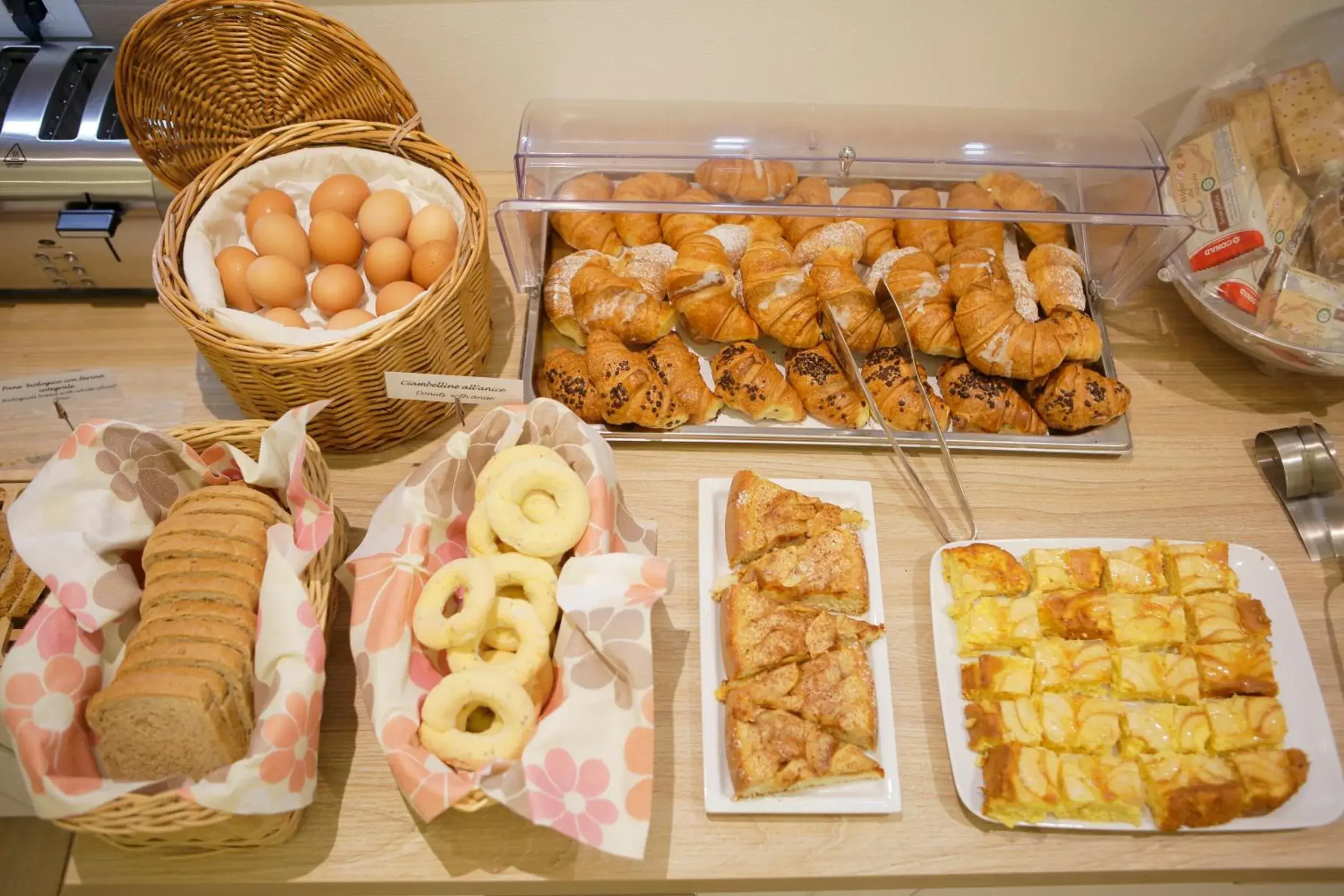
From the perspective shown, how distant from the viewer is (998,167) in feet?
6.05

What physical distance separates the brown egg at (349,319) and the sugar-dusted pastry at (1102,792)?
4.55 ft

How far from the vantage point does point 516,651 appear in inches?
51.4

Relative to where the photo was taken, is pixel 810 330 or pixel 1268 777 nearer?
pixel 1268 777

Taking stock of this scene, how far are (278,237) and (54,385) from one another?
464mm

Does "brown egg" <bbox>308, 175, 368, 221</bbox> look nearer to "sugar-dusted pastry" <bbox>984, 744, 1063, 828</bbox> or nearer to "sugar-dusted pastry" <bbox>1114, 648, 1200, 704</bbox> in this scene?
"sugar-dusted pastry" <bbox>984, 744, 1063, 828</bbox>

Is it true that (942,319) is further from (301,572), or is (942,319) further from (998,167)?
(301,572)

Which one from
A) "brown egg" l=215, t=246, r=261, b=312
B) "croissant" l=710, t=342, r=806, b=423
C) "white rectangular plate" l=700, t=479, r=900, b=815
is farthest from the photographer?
"croissant" l=710, t=342, r=806, b=423

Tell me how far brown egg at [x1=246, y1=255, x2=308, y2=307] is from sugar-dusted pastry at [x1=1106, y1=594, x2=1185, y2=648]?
157 centimetres

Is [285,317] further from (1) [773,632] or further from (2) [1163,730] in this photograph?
(2) [1163,730]

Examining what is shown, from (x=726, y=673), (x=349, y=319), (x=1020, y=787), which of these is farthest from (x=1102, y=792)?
(x=349, y=319)

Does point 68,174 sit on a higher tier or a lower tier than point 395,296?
higher

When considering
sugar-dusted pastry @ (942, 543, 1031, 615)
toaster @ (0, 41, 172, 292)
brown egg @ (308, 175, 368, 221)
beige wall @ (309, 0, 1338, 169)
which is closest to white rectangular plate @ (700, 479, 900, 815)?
sugar-dusted pastry @ (942, 543, 1031, 615)

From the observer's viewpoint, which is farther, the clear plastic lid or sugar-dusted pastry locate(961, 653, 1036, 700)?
the clear plastic lid

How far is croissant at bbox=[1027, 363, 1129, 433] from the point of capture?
173cm
